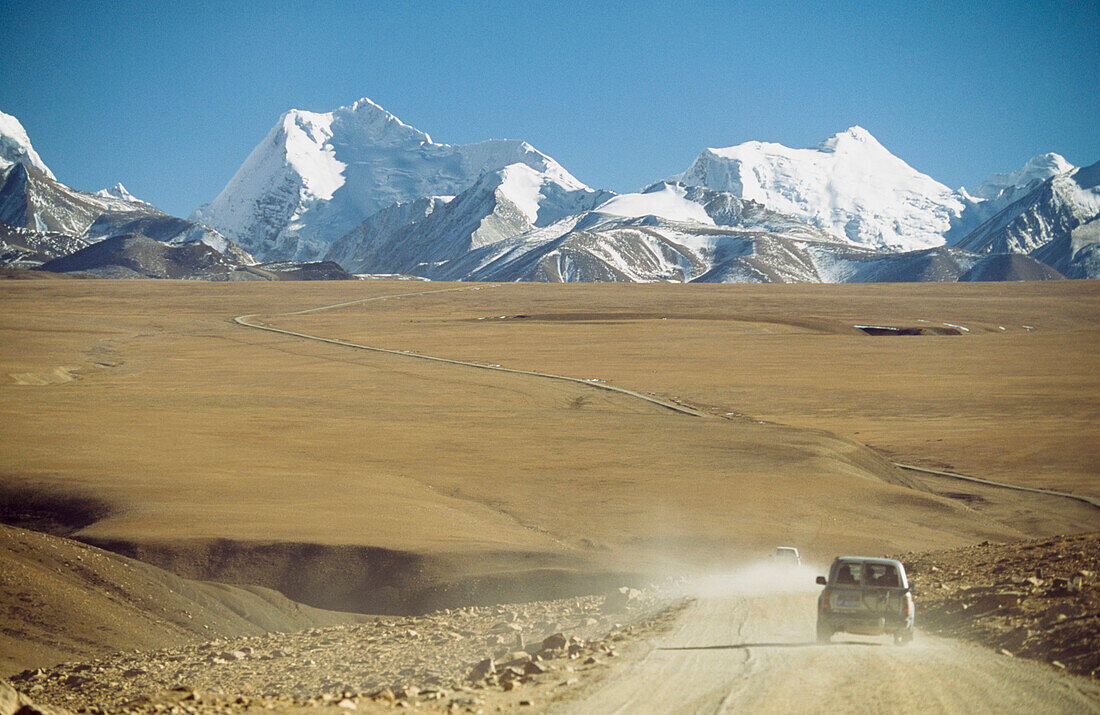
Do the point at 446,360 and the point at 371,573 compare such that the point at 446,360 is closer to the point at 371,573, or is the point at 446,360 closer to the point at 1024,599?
the point at 371,573

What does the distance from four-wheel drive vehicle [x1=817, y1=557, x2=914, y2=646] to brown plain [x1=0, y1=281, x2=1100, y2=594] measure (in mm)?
9633

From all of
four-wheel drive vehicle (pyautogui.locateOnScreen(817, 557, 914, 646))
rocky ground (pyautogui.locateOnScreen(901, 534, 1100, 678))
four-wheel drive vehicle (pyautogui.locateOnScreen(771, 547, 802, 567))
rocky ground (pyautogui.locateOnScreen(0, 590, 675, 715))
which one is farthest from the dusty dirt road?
four-wheel drive vehicle (pyautogui.locateOnScreen(771, 547, 802, 567))

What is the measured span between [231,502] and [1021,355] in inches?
3250

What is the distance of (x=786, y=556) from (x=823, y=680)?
13.6 m

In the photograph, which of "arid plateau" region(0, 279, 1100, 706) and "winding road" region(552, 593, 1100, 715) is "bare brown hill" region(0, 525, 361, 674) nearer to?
"arid plateau" region(0, 279, 1100, 706)

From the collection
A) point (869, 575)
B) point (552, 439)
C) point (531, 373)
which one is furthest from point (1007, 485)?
point (531, 373)

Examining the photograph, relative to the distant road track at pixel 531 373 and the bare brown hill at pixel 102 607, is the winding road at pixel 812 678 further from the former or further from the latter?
the distant road track at pixel 531 373

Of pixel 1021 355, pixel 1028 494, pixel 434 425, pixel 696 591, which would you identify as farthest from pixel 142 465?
pixel 1021 355

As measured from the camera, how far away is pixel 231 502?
103 feet

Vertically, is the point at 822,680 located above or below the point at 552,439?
above

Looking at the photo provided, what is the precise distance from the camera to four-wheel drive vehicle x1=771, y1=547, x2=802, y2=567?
2659 cm

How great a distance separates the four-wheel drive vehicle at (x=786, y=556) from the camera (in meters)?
26.6

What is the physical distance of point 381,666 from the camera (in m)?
16.5

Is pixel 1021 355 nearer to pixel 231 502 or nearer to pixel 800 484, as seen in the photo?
pixel 800 484
